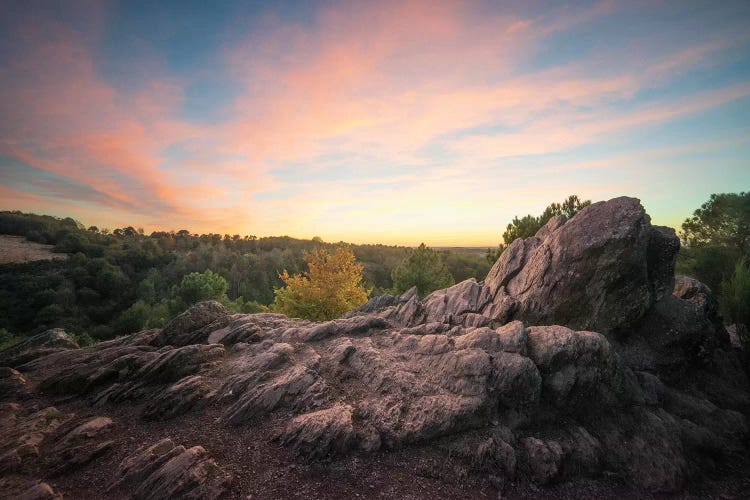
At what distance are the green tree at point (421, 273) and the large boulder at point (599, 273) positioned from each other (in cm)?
2582

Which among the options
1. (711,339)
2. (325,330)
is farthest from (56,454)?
(711,339)

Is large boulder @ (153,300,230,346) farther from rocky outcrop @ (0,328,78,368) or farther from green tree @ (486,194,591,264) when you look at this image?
green tree @ (486,194,591,264)

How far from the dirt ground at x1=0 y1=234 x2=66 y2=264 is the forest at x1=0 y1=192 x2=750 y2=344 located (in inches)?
107

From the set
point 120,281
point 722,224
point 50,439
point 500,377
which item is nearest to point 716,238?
point 722,224

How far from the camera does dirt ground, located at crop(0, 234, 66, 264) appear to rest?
220 ft

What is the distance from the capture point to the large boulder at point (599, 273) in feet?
41.2

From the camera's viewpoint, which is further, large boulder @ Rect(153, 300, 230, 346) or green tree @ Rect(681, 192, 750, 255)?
green tree @ Rect(681, 192, 750, 255)

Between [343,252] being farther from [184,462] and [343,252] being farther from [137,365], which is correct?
[184,462]

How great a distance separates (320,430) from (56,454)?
7717 millimetres

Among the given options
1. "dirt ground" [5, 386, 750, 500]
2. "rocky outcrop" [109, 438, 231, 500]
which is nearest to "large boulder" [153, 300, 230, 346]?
"dirt ground" [5, 386, 750, 500]

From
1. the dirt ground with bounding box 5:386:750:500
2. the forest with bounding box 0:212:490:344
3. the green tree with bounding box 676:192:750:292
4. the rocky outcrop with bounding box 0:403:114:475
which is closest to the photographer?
the dirt ground with bounding box 5:386:750:500

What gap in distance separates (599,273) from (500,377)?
22.7 feet

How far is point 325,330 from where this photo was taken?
15.7m

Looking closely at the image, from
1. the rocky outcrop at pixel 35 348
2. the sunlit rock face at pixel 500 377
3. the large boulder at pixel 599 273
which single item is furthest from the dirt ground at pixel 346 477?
the rocky outcrop at pixel 35 348
